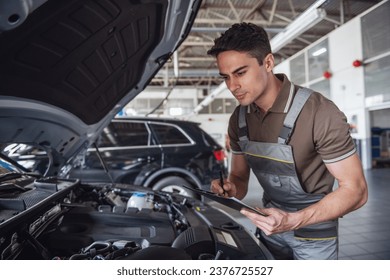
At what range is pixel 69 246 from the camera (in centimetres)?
104

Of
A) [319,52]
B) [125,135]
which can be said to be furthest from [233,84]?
[319,52]

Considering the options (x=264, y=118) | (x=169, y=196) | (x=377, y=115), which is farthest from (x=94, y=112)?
(x=377, y=115)

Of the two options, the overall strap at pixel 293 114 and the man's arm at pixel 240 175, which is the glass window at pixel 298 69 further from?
the overall strap at pixel 293 114

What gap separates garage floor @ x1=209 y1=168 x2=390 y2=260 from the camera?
2111 mm

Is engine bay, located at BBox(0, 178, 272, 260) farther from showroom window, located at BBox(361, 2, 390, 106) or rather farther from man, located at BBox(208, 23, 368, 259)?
showroom window, located at BBox(361, 2, 390, 106)

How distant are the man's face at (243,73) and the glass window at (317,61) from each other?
629 centimetres

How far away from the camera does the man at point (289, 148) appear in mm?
913

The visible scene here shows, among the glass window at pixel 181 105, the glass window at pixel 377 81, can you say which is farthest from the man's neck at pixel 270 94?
the glass window at pixel 181 105

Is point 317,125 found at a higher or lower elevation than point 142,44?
lower

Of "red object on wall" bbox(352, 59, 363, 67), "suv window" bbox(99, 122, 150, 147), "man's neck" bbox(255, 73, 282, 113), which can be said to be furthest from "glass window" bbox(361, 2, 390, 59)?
"man's neck" bbox(255, 73, 282, 113)

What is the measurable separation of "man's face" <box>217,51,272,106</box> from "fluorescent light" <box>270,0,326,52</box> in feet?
5.51

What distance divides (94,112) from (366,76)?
619cm

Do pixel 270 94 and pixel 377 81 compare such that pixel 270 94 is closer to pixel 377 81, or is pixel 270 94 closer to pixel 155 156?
pixel 155 156

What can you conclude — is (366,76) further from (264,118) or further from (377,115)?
(264,118)
